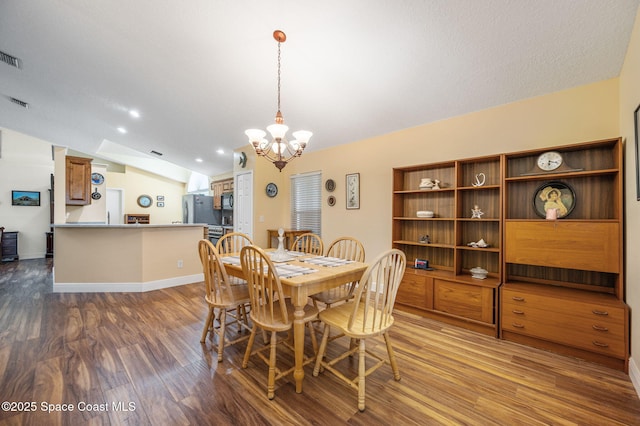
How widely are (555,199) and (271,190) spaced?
4.16 metres

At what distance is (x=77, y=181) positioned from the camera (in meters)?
5.41

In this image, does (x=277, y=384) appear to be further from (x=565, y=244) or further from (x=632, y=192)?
(x=632, y=192)

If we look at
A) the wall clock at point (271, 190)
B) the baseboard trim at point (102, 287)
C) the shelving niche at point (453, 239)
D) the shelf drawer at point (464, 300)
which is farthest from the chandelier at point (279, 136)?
the baseboard trim at point (102, 287)

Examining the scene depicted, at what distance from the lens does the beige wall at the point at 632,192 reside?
1803 millimetres

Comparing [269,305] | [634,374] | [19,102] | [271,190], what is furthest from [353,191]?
[19,102]

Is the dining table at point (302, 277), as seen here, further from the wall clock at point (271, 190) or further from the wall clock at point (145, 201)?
the wall clock at point (145, 201)

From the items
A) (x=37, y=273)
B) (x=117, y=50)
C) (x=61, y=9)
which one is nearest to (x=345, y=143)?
(x=117, y=50)

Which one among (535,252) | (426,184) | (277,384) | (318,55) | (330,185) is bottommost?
(277,384)

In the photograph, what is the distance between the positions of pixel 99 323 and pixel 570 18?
501cm

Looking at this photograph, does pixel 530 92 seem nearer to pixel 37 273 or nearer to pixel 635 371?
pixel 635 371

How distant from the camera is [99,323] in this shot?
2875 millimetres

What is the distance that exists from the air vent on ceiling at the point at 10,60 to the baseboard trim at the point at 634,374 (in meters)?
6.99

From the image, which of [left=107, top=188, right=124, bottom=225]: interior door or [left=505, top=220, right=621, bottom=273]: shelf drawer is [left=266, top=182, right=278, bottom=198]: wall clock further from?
[left=107, top=188, right=124, bottom=225]: interior door

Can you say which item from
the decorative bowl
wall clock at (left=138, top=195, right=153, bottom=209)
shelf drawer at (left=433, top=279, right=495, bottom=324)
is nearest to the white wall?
wall clock at (left=138, top=195, right=153, bottom=209)
